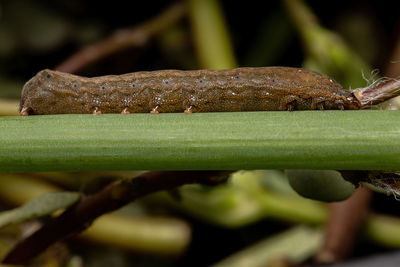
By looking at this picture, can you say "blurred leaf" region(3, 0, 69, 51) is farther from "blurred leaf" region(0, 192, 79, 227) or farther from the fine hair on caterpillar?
the fine hair on caterpillar

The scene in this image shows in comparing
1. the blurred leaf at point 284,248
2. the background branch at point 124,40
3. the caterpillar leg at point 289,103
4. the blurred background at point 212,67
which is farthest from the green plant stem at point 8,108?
the caterpillar leg at point 289,103

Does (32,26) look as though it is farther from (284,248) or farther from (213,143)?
(213,143)

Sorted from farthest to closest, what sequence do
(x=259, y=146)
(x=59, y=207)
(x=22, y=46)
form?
1. (x=22, y=46)
2. (x=59, y=207)
3. (x=259, y=146)

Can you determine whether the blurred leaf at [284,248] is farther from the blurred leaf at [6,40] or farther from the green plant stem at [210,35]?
the blurred leaf at [6,40]

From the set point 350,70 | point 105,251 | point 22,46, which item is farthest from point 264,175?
point 22,46

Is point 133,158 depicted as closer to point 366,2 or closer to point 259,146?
point 259,146
